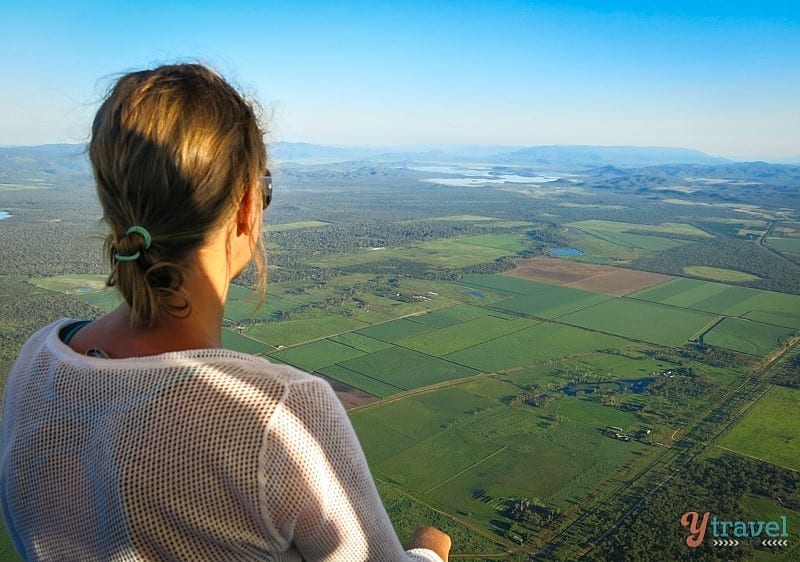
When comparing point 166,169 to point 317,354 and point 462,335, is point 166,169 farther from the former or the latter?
point 462,335

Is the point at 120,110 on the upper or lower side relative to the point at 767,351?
upper

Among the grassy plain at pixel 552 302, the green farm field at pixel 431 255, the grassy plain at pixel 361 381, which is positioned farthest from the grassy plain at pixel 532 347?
the green farm field at pixel 431 255

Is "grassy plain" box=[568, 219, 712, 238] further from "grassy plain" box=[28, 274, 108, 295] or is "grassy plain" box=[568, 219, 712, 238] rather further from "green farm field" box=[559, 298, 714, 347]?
"grassy plain" box=[28, 274, 108, 295]

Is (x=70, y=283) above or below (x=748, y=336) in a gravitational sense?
below

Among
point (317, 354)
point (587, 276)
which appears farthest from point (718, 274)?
point (317, 354)

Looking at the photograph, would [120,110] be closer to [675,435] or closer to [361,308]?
[675,435]

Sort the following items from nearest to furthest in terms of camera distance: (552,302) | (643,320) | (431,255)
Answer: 1. (643,320)
2. (552,302)
3. (431,255)

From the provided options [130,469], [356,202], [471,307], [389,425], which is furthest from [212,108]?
[356,202]
